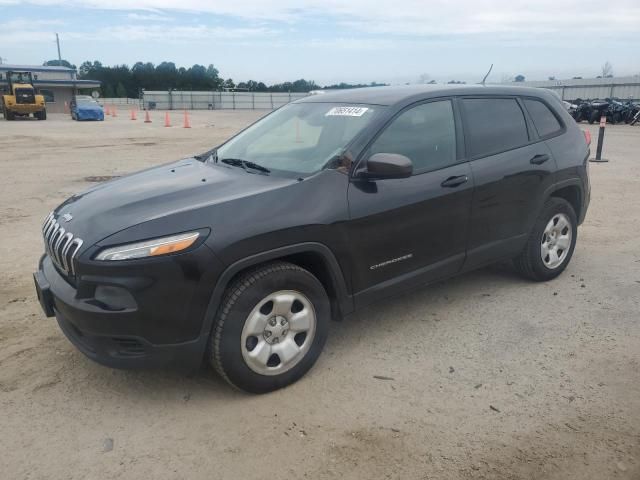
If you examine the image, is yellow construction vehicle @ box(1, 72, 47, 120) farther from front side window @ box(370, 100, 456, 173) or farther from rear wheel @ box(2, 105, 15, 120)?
front side window @ box(370, 100, 456, 173)

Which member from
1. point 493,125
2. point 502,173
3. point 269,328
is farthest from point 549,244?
point 269,328

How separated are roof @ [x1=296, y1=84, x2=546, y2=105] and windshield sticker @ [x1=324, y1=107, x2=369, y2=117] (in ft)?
0.33

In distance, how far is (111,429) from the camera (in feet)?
9.58

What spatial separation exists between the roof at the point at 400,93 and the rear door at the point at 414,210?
0.10m

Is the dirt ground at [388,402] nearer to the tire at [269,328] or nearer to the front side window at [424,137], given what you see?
the tire at [269,328]

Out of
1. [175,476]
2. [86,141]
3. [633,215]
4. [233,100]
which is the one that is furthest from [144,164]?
[233,100]

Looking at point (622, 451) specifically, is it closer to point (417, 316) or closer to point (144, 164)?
point (417, 316)

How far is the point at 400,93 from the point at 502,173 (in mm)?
1016

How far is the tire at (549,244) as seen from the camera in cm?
470

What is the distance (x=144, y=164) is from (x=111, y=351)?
10370mm

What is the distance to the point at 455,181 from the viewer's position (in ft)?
12.8

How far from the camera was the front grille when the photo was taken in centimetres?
294

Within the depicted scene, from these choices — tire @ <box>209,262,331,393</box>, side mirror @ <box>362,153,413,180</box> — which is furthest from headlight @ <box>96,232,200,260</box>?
side mirror @ <box>362,153,413,180</box>

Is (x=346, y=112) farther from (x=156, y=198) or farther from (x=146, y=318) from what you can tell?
(x=146, y=318)
